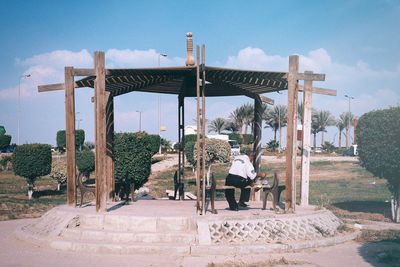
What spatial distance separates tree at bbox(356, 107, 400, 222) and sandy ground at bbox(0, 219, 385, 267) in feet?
14.9

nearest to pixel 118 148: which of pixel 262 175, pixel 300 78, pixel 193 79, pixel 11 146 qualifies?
pixel 193 79

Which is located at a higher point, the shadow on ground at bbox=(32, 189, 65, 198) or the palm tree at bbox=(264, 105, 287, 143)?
the palm tree at bbox=(264, 105, 287, 143)

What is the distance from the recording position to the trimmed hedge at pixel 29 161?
67.6ft

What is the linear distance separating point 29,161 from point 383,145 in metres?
15.8

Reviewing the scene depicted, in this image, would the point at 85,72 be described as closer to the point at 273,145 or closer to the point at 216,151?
the point at 216,151

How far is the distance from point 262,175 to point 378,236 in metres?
3.01

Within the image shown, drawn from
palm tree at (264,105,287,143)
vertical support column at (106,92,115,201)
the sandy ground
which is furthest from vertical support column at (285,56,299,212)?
palm tree at (264,105,287,143)

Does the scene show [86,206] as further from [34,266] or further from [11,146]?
[11,146]

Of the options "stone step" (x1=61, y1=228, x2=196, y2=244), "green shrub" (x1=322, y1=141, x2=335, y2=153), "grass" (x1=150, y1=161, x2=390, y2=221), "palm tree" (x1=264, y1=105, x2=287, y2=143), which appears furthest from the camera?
"palm tree" (x1=264, y1=105, x2=287, y2=143)

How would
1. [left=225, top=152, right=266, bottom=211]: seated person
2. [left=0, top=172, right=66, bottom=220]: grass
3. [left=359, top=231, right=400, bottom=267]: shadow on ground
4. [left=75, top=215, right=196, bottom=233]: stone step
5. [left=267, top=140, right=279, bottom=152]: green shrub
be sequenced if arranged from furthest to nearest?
1. [left=267, top=140, right=279, bottom=152]: green shrub
2. [left=0, top=172, right=66, bottom=220]: grass
3. [left=225, top=152, right=266, bottom=211]: seated person
4. [left=75, top=215, right=196, bottom=233]: stone step
5. [left=359, top=231, right=400, bottom=267]: shadow on ground

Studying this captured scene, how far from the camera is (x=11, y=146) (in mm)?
65125

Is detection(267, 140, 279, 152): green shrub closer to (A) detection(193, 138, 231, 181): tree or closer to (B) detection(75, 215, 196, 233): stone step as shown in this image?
(A) detection(193, 138, 231, 181): tree

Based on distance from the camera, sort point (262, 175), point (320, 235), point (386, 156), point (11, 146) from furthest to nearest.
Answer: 1. point (11, 146)
2. point (386, 156)
3. point (262, 175)
4. point (320, 235)

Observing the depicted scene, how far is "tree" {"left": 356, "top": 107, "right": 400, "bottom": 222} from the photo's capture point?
12.3 metres
